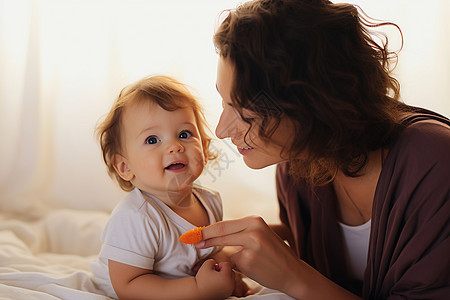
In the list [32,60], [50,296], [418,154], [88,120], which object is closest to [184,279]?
[50,296]

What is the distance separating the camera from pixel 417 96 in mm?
1947

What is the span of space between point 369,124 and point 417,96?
3.12 ft

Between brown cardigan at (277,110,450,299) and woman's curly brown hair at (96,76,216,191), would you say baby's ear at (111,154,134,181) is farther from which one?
brown cardigan at (277,110,450,299)

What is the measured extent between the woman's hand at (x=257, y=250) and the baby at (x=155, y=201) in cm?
8

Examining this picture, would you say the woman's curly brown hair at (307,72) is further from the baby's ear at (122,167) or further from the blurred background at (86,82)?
the blurred background at (86,82)

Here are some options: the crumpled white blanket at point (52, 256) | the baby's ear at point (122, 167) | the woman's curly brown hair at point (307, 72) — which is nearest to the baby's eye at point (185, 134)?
the baby's ear at point (122, 167)

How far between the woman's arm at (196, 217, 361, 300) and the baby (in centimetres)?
8

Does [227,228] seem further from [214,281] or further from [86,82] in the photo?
[86,82]

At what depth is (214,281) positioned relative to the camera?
Answer: 45.0 inches

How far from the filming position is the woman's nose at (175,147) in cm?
122

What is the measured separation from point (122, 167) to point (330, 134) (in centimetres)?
55

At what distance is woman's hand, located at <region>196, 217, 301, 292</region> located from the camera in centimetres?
109

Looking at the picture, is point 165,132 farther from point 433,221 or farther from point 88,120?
point 88,120

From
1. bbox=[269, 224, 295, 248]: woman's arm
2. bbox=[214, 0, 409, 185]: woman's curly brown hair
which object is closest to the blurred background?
bbox=[269, 224, 295, 248]: woman's arm
